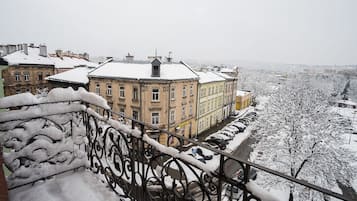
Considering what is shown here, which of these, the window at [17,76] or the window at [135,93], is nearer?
the window at [135,93]

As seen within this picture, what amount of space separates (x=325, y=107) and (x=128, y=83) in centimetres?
1173

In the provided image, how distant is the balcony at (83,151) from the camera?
6.17 feet

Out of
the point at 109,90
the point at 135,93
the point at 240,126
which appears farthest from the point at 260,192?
the point at 240,126

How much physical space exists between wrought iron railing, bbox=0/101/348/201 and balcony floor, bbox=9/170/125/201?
0.29 feet

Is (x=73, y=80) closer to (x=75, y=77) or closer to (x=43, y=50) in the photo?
(x=75, y=77)

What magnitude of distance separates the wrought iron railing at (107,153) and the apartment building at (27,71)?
2050 centimetres

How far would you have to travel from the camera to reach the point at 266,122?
1038 centimetres

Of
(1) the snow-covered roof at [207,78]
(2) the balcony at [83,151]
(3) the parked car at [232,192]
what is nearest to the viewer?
(3) the parked car at [232,192]

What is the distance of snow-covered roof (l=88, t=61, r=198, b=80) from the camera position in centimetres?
1407

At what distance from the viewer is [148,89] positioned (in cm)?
1371

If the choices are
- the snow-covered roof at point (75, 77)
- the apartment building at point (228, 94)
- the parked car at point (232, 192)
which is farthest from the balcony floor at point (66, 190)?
the apartment building at point (228, 94)

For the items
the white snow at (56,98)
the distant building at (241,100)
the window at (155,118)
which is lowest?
the distant building at (241,100)

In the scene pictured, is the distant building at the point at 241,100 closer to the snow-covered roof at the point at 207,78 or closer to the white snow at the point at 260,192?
the snow-covered roof at the point at 207,78

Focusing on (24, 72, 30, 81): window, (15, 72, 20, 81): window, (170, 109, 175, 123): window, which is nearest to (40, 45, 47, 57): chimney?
(24, 72, 30, 81): window
